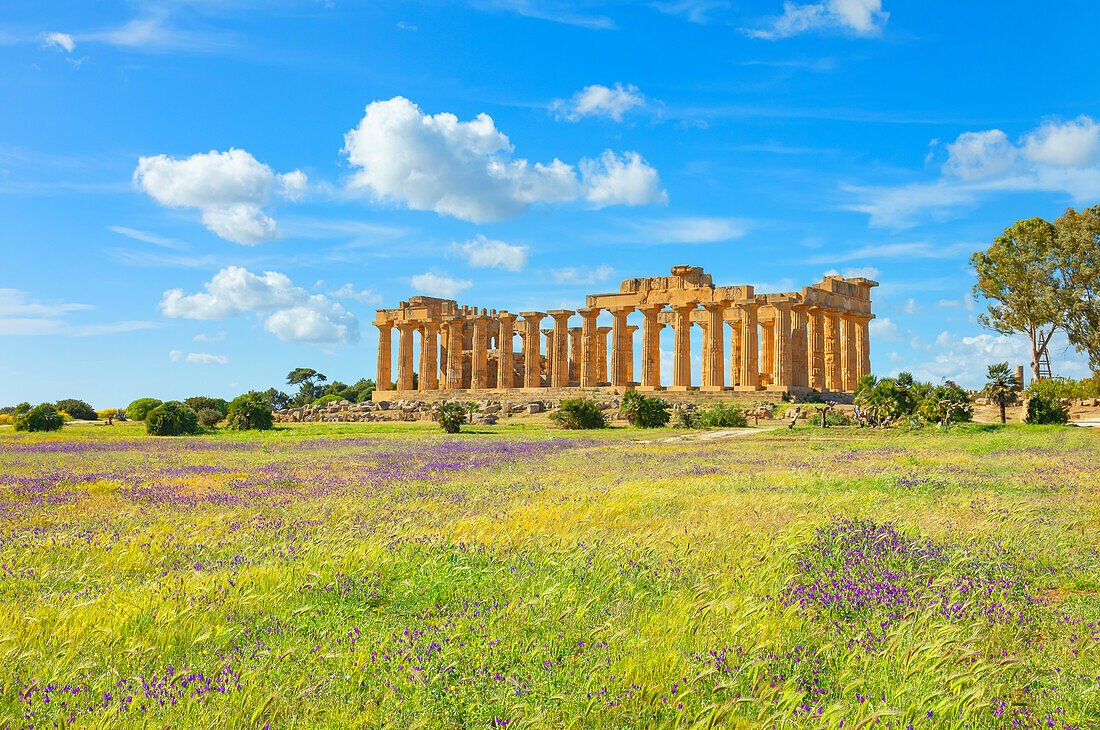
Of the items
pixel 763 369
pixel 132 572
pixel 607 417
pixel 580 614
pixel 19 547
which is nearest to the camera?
pixel 580 614

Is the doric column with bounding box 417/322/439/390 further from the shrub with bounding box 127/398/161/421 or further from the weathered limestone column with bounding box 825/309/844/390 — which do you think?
the weathered limestone column with bounding box 825/309/844/390

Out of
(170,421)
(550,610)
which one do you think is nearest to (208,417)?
(170,421)

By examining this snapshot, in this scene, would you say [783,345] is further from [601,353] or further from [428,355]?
[428,355]

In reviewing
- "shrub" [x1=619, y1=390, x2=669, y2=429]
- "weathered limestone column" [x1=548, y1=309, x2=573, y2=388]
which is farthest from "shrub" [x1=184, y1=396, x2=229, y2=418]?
"shrub" [x1=619, y1=390, x2=669, y2=429]

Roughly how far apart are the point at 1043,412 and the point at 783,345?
19822mm

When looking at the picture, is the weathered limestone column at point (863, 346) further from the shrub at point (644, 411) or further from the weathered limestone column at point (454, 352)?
the weathered limestone column at point (454, 352)

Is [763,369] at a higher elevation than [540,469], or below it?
higher

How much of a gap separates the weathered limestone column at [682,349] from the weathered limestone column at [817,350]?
1164 cm

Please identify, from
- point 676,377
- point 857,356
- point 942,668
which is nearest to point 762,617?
point 942,668

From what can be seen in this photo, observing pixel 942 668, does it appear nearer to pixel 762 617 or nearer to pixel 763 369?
pixel 762 617

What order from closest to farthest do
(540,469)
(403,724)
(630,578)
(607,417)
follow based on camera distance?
(403,724) < (630,578) < (540,469) < (607,417)

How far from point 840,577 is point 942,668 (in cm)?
214

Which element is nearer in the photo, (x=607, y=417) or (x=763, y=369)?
(x=607, y=417)

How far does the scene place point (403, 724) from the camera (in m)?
4.24
